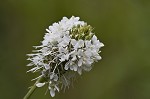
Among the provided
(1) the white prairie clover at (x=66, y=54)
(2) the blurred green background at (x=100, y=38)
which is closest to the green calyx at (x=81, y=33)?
(1) the white prairie clover at (x=66, y=54)

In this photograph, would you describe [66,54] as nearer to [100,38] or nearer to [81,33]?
[81,33]

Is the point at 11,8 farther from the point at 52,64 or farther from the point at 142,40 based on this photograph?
the point at 52,64

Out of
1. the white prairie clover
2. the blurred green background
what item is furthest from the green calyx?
the blurred green background

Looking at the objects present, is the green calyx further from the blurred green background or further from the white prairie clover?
the blurred green background

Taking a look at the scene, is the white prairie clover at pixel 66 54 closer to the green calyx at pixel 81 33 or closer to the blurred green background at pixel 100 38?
the green calyx at pixel 81 33

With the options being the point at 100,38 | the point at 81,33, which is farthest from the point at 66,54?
the point at 100,38

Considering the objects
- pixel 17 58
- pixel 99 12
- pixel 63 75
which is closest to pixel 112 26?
pixel 99 12

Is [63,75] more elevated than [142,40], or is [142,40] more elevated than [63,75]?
[142,40]
